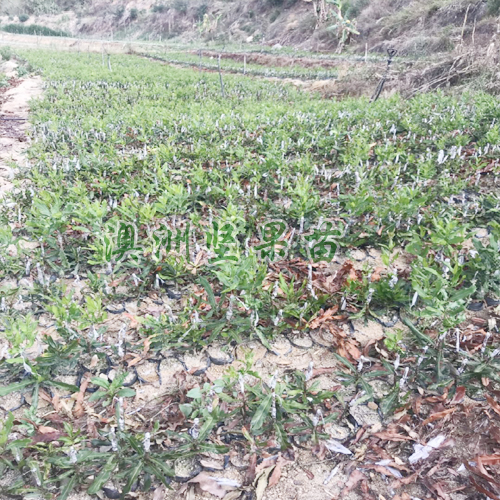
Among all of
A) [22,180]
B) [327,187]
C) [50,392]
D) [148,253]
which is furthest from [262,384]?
[22,180]

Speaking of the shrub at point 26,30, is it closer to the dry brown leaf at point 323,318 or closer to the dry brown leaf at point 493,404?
the dry brown leaf at point 323,318

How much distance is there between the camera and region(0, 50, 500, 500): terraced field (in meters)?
1.73

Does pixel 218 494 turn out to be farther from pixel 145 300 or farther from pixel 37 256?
pixel 37 256

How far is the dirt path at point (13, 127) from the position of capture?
205 inches

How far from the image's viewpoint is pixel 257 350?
7.89 feet

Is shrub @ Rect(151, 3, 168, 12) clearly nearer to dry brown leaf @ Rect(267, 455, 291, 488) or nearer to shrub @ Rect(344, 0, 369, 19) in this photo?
shrub @ Rect(344, 0, 369, 19)

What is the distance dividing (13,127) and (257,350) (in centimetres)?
820

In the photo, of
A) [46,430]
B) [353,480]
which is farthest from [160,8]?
[353,480]

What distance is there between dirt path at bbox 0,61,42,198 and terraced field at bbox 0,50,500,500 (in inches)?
53.1

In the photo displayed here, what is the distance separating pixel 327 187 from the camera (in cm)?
429

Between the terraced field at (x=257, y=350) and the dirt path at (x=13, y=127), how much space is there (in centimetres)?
135

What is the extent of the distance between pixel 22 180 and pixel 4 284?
254 centimetres

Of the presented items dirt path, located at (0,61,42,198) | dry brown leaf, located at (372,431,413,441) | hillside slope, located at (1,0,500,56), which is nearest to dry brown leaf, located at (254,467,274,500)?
dry brown leaf, located at (372,431,413,441)

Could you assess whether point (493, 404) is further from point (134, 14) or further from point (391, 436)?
point (134, 14)
